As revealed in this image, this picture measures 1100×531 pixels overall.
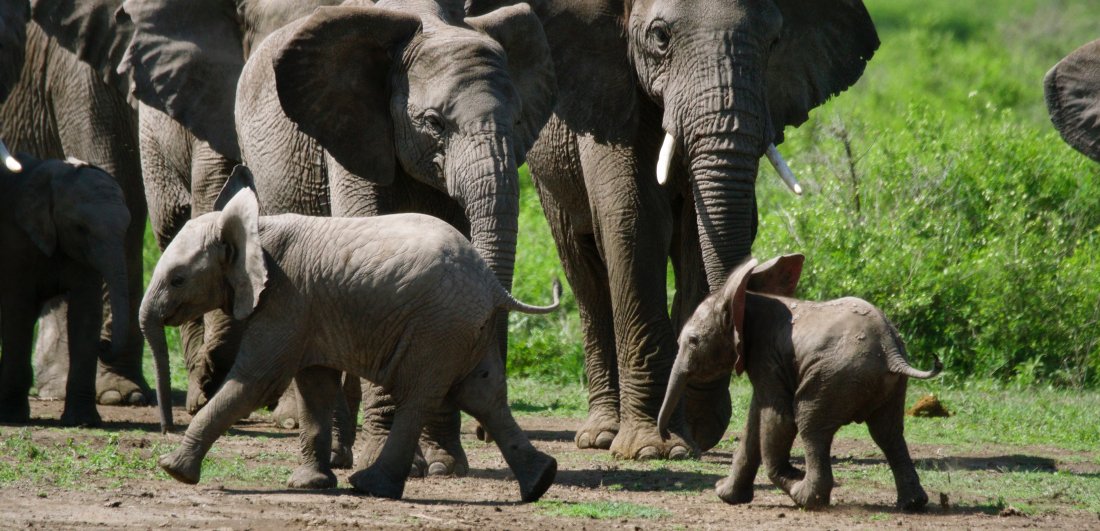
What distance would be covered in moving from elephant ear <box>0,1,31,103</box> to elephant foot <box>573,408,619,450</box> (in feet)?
12.3

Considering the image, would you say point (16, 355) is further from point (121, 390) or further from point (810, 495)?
point (810, 495)

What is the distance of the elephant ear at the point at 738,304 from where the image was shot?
6.29 meters

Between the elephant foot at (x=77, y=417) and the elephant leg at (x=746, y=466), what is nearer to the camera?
the elephant leg at (x=746, y=466)

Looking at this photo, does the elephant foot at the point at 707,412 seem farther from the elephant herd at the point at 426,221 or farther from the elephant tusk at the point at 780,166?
the elephant tusk at the point at 780,166

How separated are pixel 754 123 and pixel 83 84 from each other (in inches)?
208

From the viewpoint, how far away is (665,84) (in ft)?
26.2

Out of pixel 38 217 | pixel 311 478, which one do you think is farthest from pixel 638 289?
pixel 38 217

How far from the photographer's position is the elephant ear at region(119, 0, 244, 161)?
365 inches

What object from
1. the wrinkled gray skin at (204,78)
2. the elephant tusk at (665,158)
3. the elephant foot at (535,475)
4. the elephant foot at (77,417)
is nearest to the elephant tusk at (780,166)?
the elephant tusk at (665,158)

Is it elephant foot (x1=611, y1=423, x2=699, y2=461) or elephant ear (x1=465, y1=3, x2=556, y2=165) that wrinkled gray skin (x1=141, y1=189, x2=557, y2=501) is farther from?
elephant foot (x1=611, y1=423, x2=699, y2=461)

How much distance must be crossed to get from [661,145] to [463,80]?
1.89 metres

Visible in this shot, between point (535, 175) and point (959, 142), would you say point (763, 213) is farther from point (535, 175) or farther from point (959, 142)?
point (535, 175)

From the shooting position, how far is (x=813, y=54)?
891 cm

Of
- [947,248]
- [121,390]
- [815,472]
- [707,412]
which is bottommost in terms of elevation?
[121,390]
